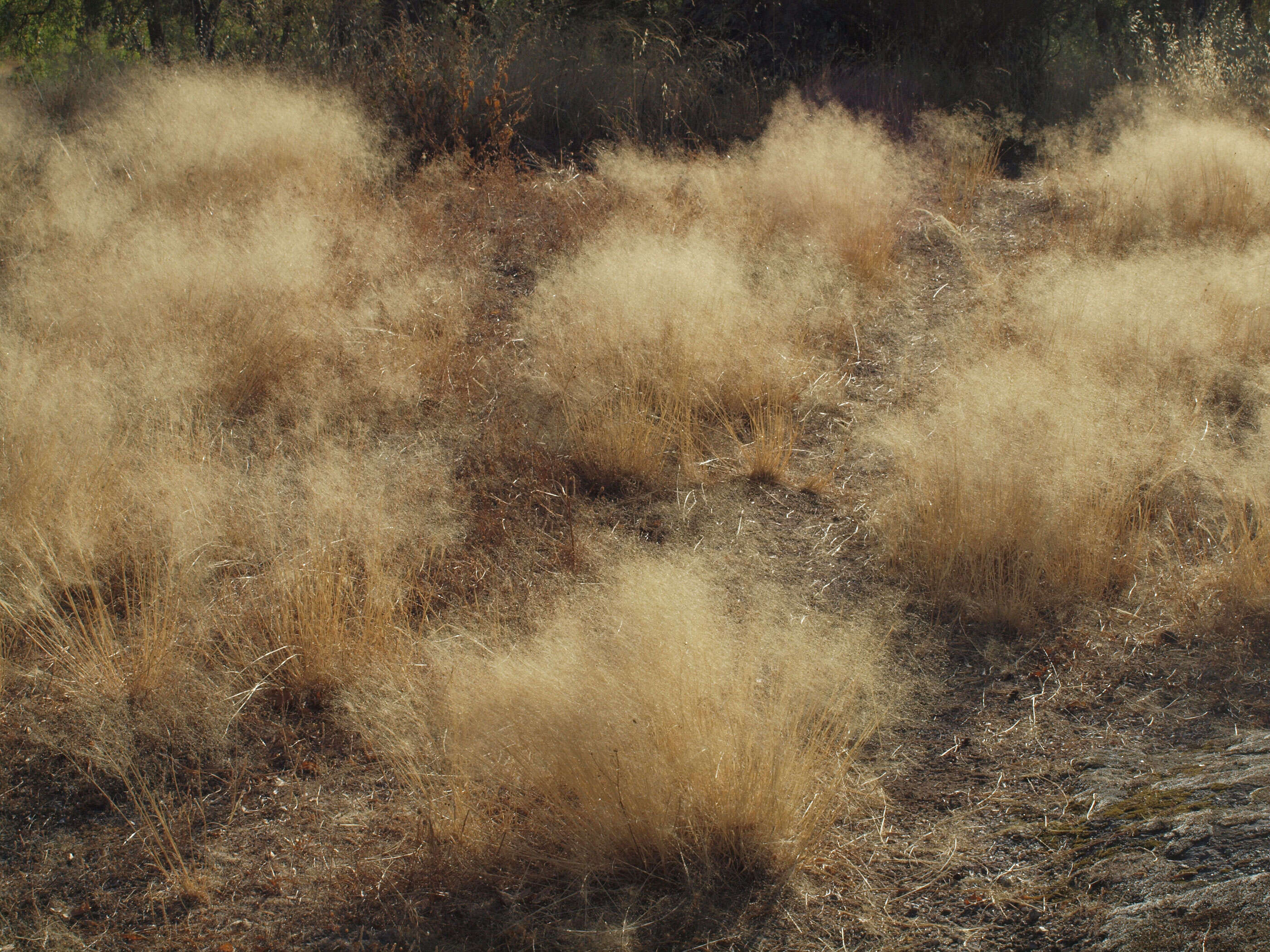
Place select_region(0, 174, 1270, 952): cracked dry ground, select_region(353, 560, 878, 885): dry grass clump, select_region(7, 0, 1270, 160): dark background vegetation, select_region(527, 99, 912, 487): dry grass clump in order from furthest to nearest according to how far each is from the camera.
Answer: select_region(7, 0, 1270, 160): dark background vegetation → select_region(527, 99, 912, 487): dry grass clump → select_region(353, 560, 878, 885): dry grass clump → select_region(0, 174, 1270, 952): cracked dry ground

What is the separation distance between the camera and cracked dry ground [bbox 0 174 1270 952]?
1.94 m

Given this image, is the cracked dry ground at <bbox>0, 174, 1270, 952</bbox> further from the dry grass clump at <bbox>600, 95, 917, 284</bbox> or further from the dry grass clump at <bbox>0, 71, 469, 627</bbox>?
the dry grass clump at <bbox>600, 95, 917, 284</bbox>

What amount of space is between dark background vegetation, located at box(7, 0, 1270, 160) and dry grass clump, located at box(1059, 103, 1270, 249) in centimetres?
151

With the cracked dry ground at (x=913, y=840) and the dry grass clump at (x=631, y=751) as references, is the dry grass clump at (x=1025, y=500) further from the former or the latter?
the dry grass clump at (x=631, y=751)

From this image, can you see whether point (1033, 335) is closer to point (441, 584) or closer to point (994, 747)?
point (994, 747)

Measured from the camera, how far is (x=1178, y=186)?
587cm

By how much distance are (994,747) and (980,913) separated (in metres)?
0.65

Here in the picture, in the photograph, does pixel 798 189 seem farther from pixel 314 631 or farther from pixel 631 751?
pixel 631 751

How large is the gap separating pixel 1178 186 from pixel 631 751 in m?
5.46

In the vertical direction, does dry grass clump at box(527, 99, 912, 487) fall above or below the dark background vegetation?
below

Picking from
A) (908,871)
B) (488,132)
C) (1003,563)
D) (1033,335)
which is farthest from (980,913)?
(488,132)

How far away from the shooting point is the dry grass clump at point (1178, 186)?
566 cm

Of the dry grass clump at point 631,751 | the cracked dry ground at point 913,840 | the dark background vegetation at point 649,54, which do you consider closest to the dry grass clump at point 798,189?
the dark background vegetation at point 649,54

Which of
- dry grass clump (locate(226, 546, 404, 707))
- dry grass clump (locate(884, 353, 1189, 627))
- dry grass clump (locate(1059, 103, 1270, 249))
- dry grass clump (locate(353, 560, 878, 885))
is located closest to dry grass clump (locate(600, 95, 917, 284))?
dry grass clump (locate(1059, 103, 1270, 249))
